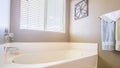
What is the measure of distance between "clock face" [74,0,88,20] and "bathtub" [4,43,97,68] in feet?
2.48

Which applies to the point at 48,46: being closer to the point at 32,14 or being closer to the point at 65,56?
the point at 65,56

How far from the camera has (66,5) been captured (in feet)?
10.8

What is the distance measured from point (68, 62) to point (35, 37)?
1.42m

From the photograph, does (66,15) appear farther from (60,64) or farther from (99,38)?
(60,64)

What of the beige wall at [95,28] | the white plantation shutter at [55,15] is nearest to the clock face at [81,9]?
the beige wall at [95,28]

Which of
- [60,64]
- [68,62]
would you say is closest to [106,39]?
[68,62]

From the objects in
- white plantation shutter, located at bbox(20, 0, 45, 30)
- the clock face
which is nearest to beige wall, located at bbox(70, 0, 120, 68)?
the clock face

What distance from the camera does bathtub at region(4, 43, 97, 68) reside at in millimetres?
1559

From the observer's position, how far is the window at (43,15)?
259cm

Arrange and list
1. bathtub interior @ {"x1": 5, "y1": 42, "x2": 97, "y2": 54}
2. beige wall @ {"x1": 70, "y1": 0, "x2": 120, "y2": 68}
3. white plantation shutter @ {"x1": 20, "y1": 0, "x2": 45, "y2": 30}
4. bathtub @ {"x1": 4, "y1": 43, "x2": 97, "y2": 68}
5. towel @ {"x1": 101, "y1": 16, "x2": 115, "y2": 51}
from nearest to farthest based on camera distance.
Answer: bathtub @ {"x1": 4, "y1": 43, "x2": 97, "y2": 68}, towel @ {"x1": 101, "y1": 16, "x2": 115, "y2": 51}, beige wall @ {"x1": 70, "y1": 0, "x2": 120, "y2": 68}, bathtub interior @ {"x1": 5, "y1": 42, "x2": 97, "y2": 54}, white plantation shutter @ {"x1": 20, "y1": 0, "x2": 45, "y2": 30}

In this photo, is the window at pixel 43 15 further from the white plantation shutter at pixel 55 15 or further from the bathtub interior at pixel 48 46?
the bathtub interior at pixel 48 46

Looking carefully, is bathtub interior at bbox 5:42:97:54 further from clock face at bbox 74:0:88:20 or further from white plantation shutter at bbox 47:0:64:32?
clock face at bbox 74:0:88:20

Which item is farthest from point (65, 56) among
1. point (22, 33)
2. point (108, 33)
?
point (108, 33)

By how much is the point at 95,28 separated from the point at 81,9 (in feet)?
2.36
